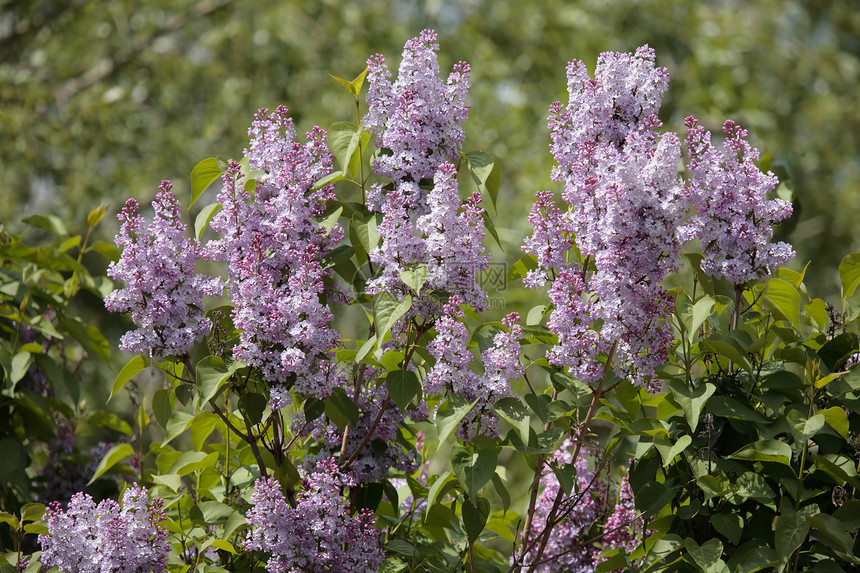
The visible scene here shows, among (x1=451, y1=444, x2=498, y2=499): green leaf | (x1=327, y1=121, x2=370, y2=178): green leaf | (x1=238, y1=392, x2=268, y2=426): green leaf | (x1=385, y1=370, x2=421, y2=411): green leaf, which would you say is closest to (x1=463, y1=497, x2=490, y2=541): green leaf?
(x1=451, y1=444, x2=498, y2=499): green leaf

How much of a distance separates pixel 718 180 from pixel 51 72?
24.6ft

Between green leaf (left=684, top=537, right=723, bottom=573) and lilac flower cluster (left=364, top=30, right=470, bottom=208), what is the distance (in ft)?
3.37

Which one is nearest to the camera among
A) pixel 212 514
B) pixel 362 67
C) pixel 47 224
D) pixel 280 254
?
pixel 280 254

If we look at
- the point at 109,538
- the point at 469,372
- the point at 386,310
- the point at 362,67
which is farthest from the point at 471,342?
the point at 362,67

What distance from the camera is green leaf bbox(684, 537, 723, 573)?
1.95 meters

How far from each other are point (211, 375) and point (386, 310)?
1.40 feet

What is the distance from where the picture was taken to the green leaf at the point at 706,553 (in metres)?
1.95

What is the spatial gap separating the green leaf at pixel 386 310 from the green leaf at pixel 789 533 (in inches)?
38.1

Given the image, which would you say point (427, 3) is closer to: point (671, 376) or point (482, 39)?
point (482, 39)

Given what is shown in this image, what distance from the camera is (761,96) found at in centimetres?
788

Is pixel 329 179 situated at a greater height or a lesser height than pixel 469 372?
greater

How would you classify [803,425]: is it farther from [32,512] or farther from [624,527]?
[32,512]

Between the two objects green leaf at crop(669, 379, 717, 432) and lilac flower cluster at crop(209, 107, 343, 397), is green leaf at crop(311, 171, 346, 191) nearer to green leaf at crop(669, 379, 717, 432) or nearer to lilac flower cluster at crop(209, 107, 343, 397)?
lilac flower cluster at crop(209, 107, 343, 397)

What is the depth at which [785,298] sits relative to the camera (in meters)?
2.04
